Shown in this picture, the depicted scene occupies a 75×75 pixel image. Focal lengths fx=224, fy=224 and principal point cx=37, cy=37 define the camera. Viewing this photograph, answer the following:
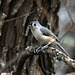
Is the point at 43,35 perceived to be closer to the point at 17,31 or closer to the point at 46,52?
the point at 17,31

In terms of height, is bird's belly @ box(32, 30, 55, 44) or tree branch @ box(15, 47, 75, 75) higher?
bird's belly @ box(32, 30, 55, 44)

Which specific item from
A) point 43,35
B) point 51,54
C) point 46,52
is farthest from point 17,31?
point 51,54

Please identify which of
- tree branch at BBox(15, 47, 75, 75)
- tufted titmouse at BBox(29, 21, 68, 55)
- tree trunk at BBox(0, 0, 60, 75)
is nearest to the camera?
tree branch at BBox(15, 47, 75, 75)

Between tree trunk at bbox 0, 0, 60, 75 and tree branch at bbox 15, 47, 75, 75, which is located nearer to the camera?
tree branch at bbox 15, 47, 75, 75

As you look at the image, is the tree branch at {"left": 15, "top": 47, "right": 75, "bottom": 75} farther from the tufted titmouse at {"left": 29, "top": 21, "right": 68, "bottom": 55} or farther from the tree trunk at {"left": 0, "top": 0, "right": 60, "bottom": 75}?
the tree trunk at {"left": 0, "top": 0, "right": 60, "bottom": 75}

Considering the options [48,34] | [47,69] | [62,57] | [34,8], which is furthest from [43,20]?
[62,57]

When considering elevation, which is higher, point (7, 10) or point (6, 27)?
point (7, 10)

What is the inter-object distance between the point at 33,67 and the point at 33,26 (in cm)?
63

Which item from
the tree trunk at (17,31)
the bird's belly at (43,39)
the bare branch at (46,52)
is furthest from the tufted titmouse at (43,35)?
the bare branch at (46,52)

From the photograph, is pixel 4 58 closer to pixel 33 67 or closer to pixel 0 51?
pixel 0 51

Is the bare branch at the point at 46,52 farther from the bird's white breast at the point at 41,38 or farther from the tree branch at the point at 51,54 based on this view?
the bird's white breast at the point at 41,38

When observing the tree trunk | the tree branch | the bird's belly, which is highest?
the tree trunk

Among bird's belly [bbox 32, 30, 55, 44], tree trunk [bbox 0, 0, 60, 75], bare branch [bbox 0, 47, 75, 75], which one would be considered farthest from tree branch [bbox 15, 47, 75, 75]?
tree trunk [bbox 0, 0, 60, 75]

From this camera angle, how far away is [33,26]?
3.24 m
